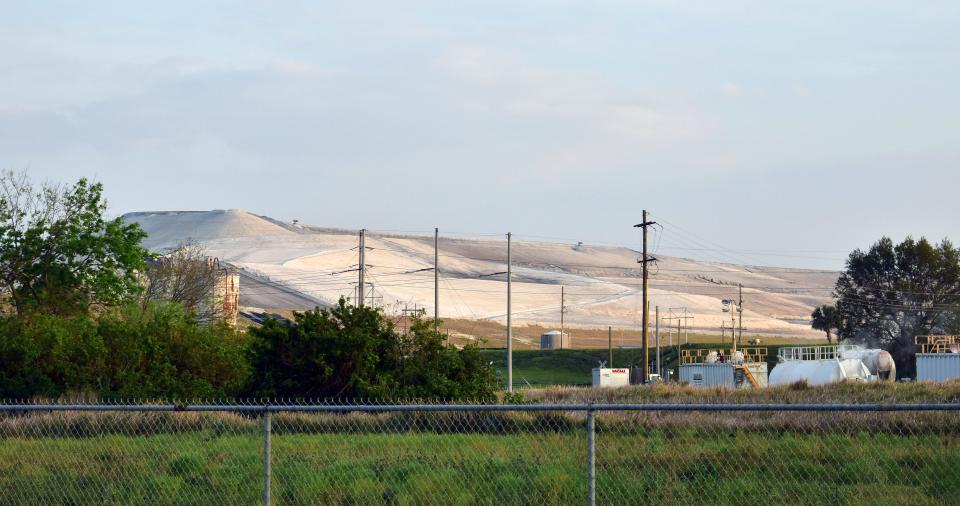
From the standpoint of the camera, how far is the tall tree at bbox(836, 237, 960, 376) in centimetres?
10381

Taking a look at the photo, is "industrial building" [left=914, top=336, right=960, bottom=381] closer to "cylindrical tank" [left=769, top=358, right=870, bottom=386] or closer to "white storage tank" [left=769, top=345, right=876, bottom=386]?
"white storage tank" [left=769, top=345, right=876, bottom=386]

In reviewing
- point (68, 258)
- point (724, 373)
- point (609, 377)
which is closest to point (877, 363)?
point (724, 373)

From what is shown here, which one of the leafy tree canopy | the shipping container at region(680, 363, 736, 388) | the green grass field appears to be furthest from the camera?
the shipping container at region(680, 363, 736, 388)

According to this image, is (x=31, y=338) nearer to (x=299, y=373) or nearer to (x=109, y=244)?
(x=299, y=373)

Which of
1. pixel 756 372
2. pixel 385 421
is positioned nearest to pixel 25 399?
pixel 385 421

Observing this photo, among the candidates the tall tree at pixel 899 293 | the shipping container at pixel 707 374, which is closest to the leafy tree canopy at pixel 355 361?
the shipping container at pixel 707 374

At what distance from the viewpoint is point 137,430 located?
20172 millimetres

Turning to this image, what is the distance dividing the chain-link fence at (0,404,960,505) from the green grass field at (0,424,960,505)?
3 cm

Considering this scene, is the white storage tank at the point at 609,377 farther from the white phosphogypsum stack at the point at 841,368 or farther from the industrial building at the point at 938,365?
the industrial building at the point at 938,365

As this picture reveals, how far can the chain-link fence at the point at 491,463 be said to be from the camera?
12.7 meters

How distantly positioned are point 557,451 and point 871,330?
94.8 metres

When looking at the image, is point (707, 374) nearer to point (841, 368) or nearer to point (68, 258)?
point (841, 368)

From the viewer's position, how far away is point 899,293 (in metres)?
109

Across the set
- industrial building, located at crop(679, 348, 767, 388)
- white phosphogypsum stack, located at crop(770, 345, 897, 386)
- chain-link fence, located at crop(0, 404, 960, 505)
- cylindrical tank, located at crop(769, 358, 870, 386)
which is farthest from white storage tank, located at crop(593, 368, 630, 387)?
chain-link fence, located at crop(0, 404, 960, 505)
